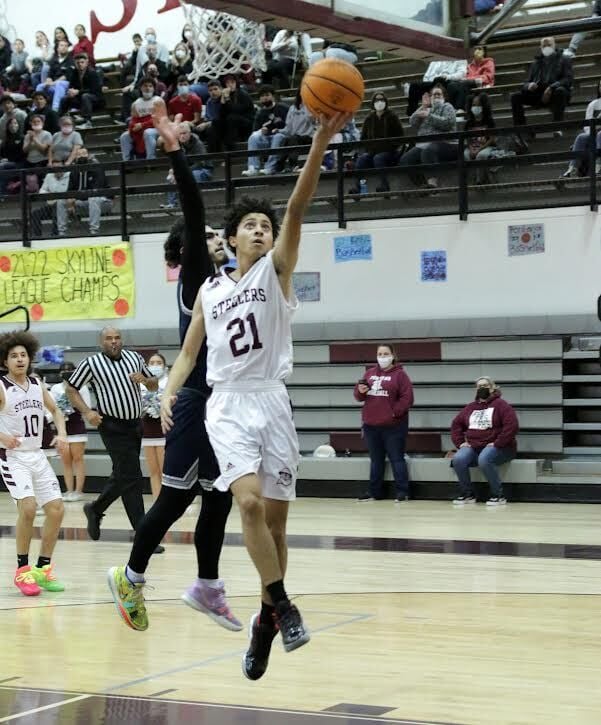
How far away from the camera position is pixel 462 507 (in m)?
13.0

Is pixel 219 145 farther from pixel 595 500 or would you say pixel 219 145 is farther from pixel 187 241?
pixel 187 241

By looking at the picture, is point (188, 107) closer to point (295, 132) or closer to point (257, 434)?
point (295, 132)

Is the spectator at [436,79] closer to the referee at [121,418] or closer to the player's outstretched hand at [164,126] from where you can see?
the referee at [121,418]

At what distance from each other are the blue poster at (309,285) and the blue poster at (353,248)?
0.37m

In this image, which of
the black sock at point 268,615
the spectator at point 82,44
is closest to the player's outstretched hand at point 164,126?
the black sock at point 268,615

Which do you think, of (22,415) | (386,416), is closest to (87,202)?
(386,416)

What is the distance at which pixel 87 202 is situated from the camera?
16.8m

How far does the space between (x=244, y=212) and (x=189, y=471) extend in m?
1.12

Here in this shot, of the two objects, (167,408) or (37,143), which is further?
(37,143)

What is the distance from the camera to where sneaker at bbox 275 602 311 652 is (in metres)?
4.53

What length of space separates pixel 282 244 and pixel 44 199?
41.8 ft

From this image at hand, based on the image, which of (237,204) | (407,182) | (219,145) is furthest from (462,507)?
(237,204)

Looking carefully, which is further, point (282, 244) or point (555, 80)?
point (555, 80)

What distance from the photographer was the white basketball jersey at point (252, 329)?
480cm
